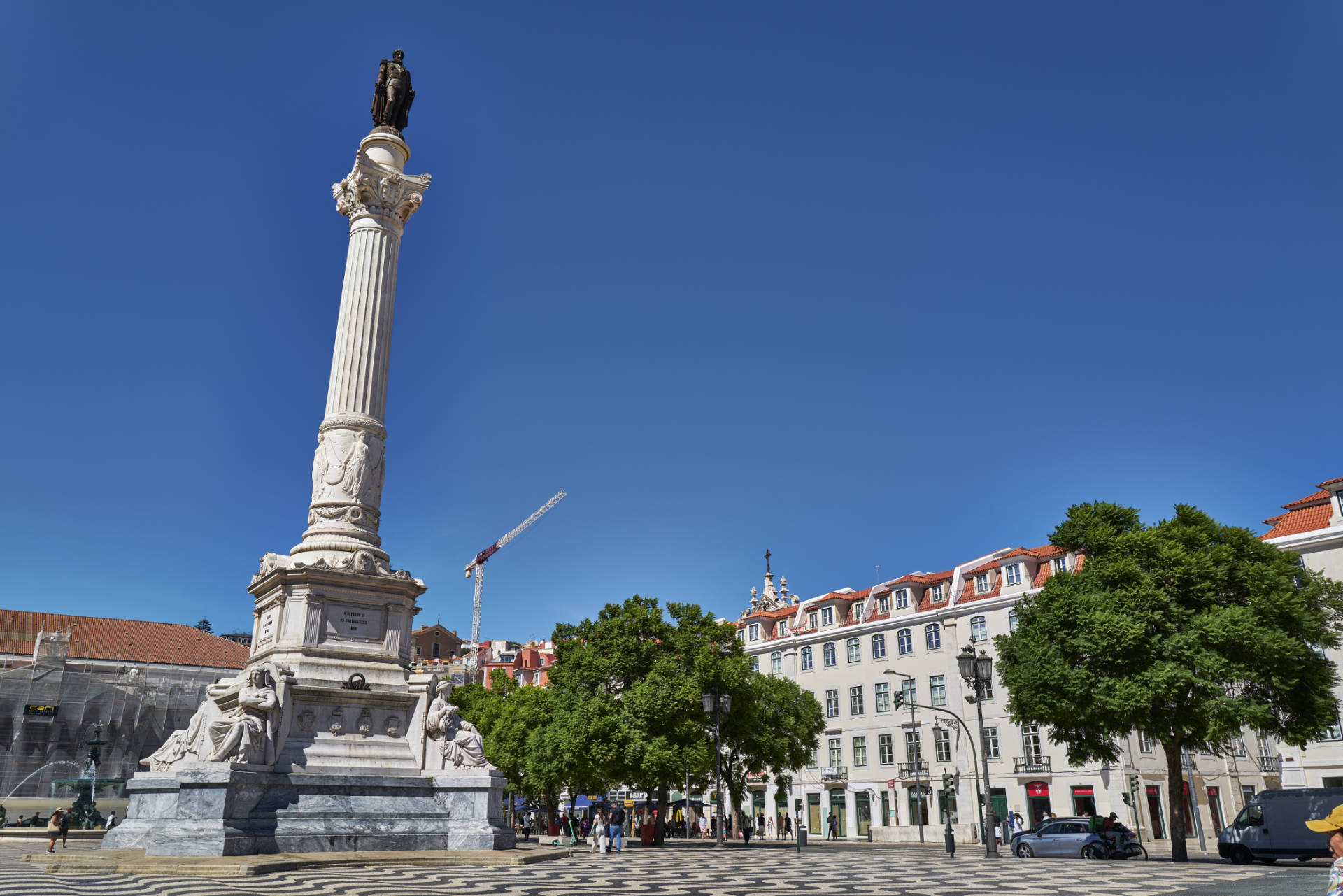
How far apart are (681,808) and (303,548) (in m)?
50.8

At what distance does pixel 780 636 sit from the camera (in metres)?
64.8

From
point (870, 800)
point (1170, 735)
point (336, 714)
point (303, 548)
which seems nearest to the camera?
point (336, 714)

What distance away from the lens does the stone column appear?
21812 mm

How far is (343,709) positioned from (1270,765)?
162 feet

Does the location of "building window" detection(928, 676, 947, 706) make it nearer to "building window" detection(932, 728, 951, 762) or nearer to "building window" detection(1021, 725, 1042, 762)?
"building window" detection(932, 728, 951, 762)

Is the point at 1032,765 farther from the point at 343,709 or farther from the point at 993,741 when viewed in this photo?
the point at 343,709

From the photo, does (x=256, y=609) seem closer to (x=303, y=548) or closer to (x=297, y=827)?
(x=303, y=548)

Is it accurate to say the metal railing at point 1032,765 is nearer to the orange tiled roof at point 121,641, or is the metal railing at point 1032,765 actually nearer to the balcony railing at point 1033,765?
the balcony railing at point 1033,765

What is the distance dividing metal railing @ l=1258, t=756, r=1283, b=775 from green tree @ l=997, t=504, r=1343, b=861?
21.8m

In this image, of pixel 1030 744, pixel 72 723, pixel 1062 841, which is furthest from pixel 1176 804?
pixel 72 723

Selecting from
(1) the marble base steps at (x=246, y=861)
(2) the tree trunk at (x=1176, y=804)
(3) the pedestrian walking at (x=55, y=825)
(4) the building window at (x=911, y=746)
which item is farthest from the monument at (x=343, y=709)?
(4) the building window at (x=911, y=746)

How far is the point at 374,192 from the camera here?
24.6 metres

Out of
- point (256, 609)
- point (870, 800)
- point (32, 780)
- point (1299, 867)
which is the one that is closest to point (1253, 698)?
point (1299, 867)

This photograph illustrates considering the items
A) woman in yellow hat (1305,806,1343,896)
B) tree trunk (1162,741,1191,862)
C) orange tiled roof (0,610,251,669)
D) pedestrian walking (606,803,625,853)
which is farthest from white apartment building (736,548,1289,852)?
orange tiled roof (0,610,251,669)
